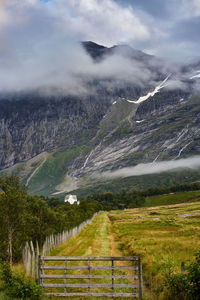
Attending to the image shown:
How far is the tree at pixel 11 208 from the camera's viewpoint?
28.5 m

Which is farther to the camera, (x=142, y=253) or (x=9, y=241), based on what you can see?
(x=142, y=253)

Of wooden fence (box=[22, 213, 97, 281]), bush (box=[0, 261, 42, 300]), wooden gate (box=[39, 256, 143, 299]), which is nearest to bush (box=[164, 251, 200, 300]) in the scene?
wooden gate (box=[39, 256, 143, 299])

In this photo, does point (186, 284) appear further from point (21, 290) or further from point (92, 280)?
point (92, 280)

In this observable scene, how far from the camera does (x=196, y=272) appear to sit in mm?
14125

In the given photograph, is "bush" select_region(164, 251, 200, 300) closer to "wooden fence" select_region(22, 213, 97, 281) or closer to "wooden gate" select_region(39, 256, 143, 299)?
"wooden gate" select_region(39, 256, 143, 299)

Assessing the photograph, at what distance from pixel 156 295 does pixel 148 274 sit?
5.99m

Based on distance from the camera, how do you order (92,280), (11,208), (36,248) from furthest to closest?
1. (36,248)
2. (11,208)
3. (92,280)

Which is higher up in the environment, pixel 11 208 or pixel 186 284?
pixel 11 208

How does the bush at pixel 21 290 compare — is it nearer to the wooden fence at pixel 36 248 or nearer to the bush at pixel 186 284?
the wooden fence at pixel 36 248

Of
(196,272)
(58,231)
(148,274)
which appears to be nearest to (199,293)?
(196,272)

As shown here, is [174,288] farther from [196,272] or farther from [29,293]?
[29,293]

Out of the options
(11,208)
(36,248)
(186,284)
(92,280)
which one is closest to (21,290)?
(92,280)

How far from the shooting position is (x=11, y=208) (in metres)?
28.8

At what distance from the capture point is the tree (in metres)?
28.5
